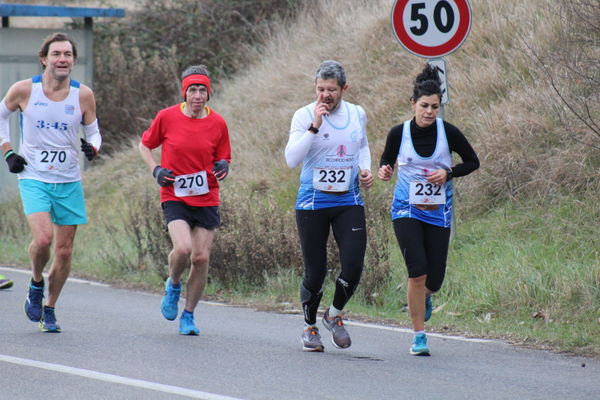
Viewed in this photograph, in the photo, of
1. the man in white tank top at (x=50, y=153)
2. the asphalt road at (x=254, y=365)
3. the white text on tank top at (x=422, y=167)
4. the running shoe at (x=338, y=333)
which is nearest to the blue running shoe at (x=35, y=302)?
the man in white tank top at (x=50, y=153)

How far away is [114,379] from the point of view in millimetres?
6840

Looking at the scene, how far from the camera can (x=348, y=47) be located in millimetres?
19312

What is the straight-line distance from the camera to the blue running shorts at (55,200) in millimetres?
8445

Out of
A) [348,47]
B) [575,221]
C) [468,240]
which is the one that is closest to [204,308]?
[468,240]

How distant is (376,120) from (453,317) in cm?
680

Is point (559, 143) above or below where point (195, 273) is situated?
above

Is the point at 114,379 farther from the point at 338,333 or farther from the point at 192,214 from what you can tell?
the point at 192,214

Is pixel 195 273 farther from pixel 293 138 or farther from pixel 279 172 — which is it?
pixel 279 172

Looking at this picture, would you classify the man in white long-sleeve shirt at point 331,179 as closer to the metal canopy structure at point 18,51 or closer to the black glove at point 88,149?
the black glove at point 88,149

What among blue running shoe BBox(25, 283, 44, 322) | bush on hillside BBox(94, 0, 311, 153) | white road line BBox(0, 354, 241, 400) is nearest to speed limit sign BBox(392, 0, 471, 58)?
blue running shoe BBox(25, 283, 44, 322)

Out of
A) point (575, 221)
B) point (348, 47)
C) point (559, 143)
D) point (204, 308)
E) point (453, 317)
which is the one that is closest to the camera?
point (453, 317)

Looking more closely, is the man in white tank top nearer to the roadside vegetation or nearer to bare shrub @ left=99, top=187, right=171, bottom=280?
the roadside vegetation

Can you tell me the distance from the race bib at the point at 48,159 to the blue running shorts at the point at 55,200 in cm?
12

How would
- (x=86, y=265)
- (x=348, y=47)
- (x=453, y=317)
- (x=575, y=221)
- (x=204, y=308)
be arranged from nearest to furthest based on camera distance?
(x=453, y=317) → (x=204, y=308) → (x=575, y=221) → (x=86, y=265) → (x=348, y=47)
